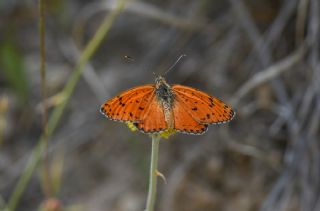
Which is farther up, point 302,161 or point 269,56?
point 269,56

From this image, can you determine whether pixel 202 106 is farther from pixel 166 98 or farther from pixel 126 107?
pixel 126 107

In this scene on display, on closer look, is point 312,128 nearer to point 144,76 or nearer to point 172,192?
point 172,192

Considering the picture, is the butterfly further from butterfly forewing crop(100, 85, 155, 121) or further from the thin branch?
the thin branch

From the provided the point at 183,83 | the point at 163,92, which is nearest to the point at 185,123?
the point at 163,92

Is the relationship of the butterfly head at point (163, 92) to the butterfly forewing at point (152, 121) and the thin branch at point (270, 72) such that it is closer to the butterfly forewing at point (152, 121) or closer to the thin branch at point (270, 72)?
the butterfly forewing at point (152, 121)

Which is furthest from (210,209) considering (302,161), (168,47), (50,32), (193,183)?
(50,32)

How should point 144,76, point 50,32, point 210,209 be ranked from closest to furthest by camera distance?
point 210,209 → point 144,76 → point 50,32
